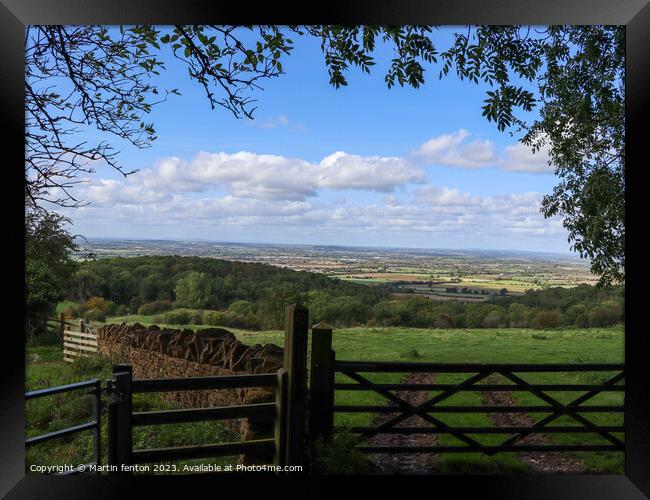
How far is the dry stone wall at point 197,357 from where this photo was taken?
12.6ft

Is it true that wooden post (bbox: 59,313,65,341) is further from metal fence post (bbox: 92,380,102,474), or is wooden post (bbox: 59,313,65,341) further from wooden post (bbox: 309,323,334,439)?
wooden post (bbox: 309,323,334,439)

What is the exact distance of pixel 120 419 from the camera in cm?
302

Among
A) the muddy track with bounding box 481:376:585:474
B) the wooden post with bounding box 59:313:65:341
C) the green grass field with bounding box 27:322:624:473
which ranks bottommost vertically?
the muddy track with bounding box 481:376:585:474

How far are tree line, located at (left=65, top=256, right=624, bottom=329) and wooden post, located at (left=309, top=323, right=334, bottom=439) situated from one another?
2.11m

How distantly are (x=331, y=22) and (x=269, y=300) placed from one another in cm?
367

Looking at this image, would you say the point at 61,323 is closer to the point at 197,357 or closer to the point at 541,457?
the point at 197,357

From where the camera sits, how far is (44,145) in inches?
145

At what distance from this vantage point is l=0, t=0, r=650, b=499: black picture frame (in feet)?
8.84

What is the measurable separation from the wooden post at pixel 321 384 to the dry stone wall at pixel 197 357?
0.30m

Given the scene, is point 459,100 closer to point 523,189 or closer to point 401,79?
point 523,189

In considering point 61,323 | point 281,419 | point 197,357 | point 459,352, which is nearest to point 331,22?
point 281,419

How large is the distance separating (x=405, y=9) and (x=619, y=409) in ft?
12.2

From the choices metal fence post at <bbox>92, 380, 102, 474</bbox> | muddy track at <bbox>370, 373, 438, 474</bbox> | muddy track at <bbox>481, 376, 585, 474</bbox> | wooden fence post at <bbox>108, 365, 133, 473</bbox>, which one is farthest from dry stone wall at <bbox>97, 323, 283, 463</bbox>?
muddy track at <bbox>481, 376, 585, 474</bbox>

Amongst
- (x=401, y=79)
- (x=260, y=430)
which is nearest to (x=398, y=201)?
(x=401, y=79)
